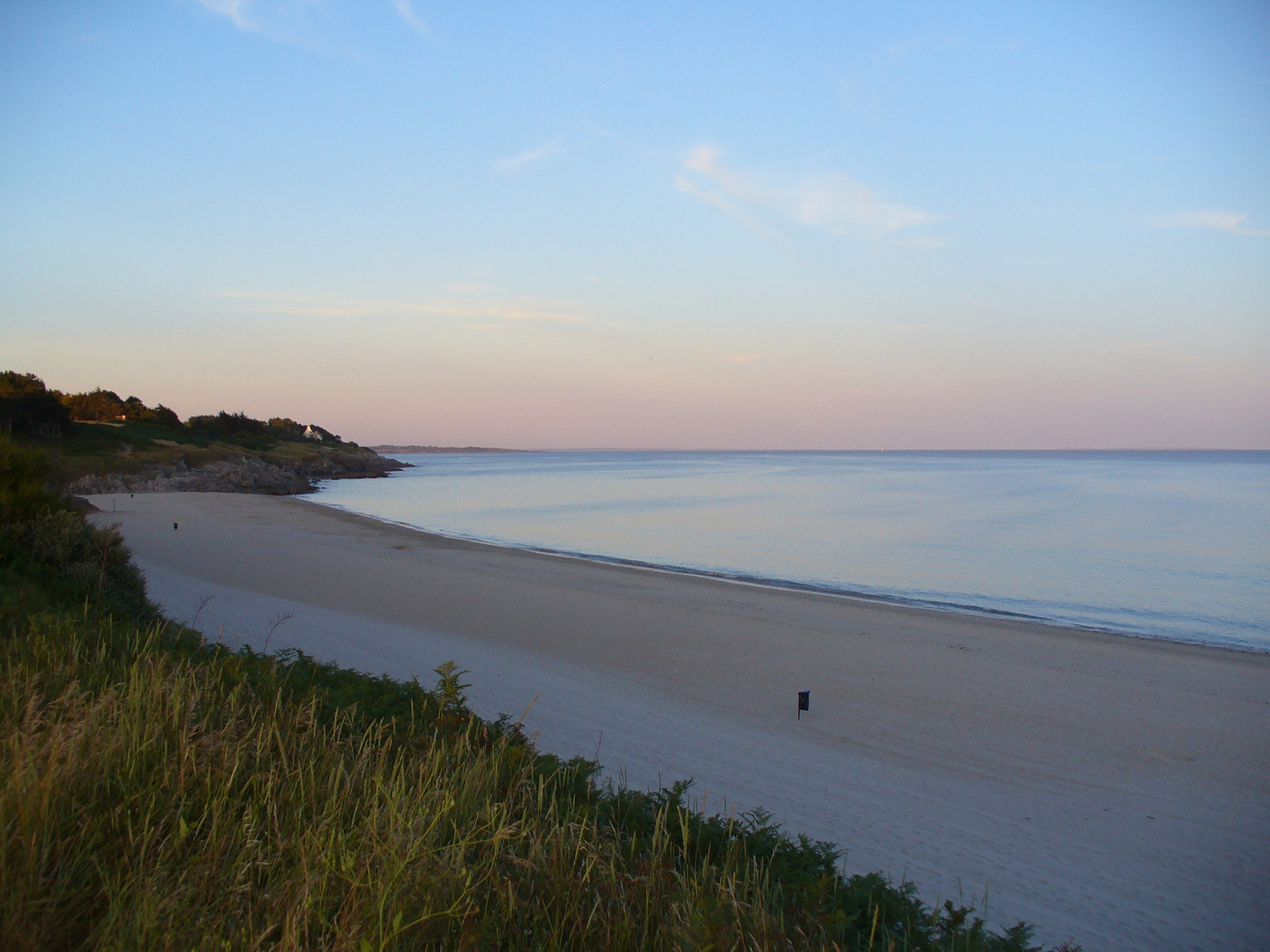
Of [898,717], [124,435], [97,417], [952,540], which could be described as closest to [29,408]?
[124,435]

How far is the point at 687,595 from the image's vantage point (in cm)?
1694

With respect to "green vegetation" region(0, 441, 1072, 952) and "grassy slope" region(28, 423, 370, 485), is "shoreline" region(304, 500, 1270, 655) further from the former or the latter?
"grassy slope" region(28, 423, 370, 485)

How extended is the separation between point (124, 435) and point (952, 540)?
178 feet

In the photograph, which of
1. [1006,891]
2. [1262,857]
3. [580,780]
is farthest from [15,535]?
[1262,857]

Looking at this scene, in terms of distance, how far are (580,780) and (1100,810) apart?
4.71 meters

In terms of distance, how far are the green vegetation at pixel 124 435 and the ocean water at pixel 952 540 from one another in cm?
1082

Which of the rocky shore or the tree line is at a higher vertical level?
the tree line

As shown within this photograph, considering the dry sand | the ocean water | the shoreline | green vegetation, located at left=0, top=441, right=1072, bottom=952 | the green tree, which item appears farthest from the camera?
the green tree

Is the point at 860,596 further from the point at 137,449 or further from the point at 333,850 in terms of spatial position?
the point at 137,449

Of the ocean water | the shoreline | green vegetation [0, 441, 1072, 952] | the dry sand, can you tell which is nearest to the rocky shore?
Answer: the ocean water

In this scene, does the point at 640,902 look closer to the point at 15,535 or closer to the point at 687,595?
the point at 15,535

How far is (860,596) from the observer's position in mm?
18297

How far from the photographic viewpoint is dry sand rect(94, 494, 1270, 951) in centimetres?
535

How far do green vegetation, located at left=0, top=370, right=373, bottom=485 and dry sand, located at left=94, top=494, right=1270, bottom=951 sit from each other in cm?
700
